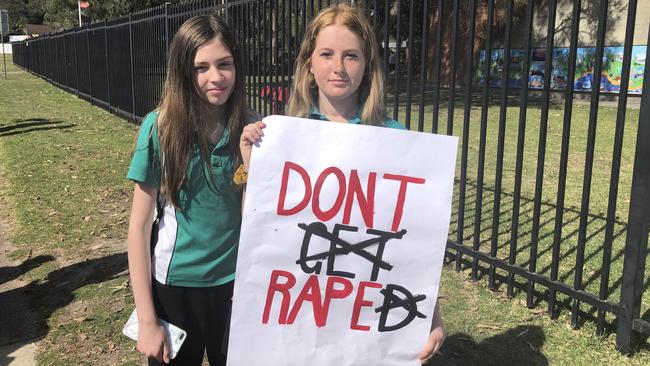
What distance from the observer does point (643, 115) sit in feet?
9.61

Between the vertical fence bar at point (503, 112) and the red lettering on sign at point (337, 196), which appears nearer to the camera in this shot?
the red lettering on sign at point (337, 196)

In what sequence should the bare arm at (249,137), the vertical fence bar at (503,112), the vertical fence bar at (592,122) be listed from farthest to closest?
the vertical fence bar at (503,112), the vertical fence bar at (592,122), the bare arm at (249,137)

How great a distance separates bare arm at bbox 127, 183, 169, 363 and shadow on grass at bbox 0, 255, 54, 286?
317 centimetres

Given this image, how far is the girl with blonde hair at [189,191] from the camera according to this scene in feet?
5.79

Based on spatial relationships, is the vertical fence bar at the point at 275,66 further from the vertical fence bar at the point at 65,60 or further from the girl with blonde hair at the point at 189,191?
the vertical fence bar at the point at 65,60

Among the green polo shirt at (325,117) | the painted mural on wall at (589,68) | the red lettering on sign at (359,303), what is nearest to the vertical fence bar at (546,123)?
the green polo shirt at (325,117)

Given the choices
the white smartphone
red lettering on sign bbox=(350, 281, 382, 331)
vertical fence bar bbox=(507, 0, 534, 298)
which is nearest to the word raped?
red lettering on sign bbox=(350, 281, 382, 331)

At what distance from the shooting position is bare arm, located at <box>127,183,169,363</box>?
5.77ft

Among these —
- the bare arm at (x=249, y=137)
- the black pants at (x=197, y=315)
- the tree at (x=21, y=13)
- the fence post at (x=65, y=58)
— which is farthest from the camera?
the tree at (x=21, y=13)

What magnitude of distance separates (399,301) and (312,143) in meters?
0.54

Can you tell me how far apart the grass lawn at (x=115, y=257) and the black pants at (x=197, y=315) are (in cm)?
135

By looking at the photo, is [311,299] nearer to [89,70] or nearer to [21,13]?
[89,70]

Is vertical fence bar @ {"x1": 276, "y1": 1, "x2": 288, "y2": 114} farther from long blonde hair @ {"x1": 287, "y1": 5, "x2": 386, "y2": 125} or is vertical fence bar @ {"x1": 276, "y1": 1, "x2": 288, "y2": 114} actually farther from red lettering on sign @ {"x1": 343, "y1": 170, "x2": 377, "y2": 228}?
red lettering on sign @ {"x1": 343, "y1": 170, "x2": 377, "y2": 228}

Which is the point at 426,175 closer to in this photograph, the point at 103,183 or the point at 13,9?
the point at 103,183
